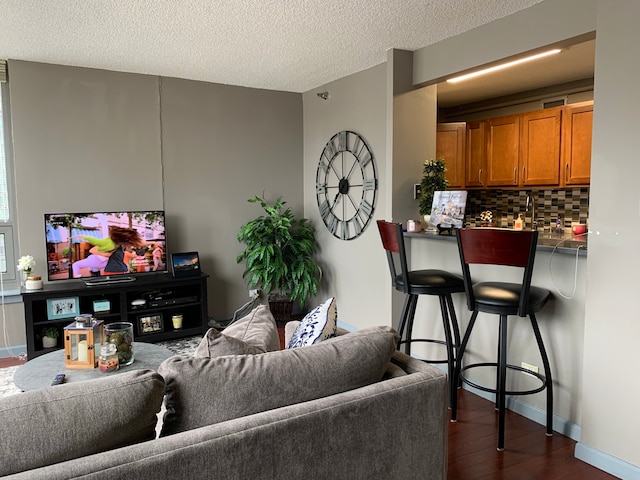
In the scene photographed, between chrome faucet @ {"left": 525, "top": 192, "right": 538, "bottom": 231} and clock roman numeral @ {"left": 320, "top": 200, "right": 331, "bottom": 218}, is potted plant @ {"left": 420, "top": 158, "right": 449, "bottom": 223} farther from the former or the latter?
chrome faucet @ {"left": 525, "top": 192, "right": 538, "bottom": 231}

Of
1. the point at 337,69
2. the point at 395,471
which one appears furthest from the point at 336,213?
the point at 395,471

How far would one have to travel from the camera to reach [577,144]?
15.1 feet

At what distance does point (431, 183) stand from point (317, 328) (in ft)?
6.79

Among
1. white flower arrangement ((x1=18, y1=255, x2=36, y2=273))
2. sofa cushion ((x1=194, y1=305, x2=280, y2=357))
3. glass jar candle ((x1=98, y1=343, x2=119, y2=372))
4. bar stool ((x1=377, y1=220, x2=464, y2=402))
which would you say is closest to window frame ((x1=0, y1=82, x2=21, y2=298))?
white flower arrangement ((x1=18, y1=255, x2=36, y2=273))

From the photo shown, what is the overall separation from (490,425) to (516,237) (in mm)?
1188

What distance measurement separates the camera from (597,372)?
245cm

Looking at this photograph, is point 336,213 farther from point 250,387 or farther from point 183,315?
point 250,387

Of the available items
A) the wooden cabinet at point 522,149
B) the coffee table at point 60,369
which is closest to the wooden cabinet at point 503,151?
the wooden cabinet at point 522,149

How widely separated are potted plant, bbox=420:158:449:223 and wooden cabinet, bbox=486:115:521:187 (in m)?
1.85

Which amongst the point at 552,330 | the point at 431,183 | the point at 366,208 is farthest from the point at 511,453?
the point at 366,208

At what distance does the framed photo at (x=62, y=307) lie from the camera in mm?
3938

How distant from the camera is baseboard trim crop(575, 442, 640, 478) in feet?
7.64

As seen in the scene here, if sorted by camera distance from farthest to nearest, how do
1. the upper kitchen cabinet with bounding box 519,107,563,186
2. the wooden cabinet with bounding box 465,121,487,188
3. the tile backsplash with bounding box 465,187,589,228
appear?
the wooden cabinet with bounding box 465,121,487,188
the tile backsplash with bounding box 465,187,589,228
the upper kitchen cabinet with bounding box 519,107,563,186

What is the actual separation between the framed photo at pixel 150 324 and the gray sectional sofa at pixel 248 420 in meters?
3.02
